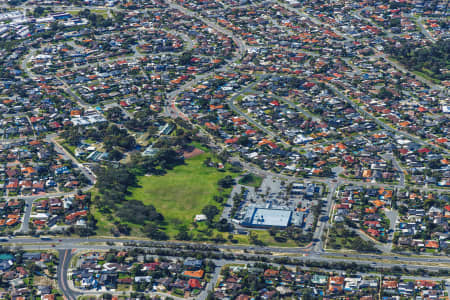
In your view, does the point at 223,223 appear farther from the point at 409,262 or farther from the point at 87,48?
the point at 87,48

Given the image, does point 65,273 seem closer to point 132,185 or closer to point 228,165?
point 132,185

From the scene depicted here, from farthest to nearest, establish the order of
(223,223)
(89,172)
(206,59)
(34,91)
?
1. (206,59)
2. (34,91)
3. (89,172)
4. (223,223)

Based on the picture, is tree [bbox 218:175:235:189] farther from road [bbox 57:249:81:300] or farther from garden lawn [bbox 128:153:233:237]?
road [bbox 57:249:81:300]

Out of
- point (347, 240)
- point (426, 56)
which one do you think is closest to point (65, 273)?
point (347, 240)

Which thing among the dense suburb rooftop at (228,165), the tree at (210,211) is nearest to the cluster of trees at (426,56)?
the dense suburb rooftop at (228,165)

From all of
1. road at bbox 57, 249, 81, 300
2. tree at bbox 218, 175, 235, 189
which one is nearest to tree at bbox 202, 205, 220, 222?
tree at bbox 218, 175, 235, 189

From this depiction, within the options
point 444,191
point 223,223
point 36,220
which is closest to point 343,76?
point 444,191
